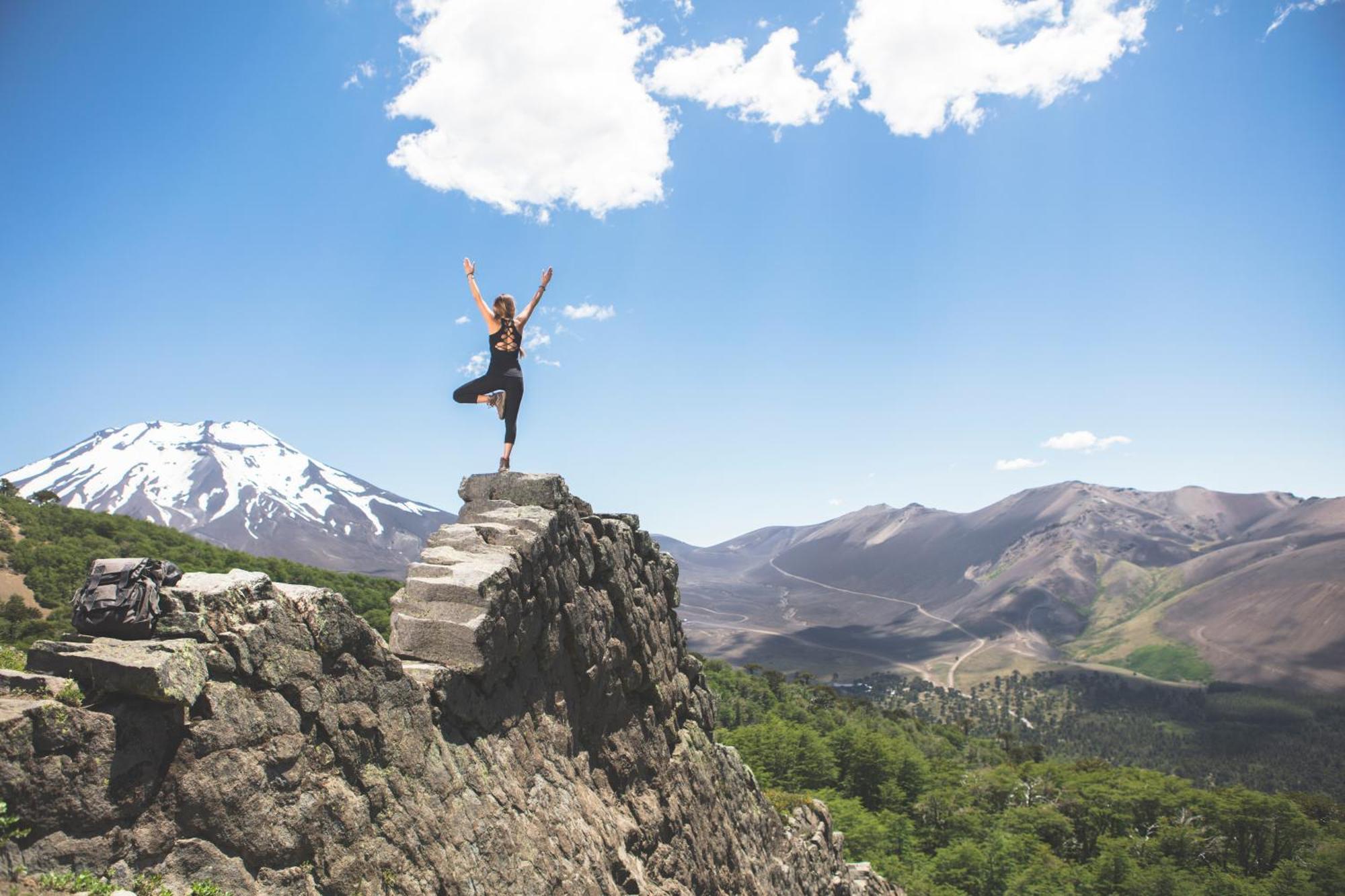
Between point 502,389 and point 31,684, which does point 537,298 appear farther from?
point 31,684

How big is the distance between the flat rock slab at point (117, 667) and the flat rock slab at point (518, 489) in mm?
7125

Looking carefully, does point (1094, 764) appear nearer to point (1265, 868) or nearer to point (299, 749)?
point (1265, 868)

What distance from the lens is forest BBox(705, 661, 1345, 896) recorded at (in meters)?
53.6

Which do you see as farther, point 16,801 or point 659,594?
point 659,594

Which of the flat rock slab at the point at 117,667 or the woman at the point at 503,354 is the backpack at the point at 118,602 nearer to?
the flat rock slab at the point at 117,667

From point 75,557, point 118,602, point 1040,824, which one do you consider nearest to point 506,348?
point 118,602

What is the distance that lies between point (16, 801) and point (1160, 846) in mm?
85637

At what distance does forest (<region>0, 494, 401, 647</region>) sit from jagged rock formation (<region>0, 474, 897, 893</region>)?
26331 mm

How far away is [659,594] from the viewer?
1869 cm

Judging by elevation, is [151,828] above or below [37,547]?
below

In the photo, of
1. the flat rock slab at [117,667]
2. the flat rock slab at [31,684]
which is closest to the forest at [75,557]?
the flat rock slab at [117,667]

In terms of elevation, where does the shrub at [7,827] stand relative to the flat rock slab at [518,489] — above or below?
below

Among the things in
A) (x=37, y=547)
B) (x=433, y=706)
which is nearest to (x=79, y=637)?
(x=433, y=706)

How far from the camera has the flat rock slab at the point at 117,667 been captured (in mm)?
5949
